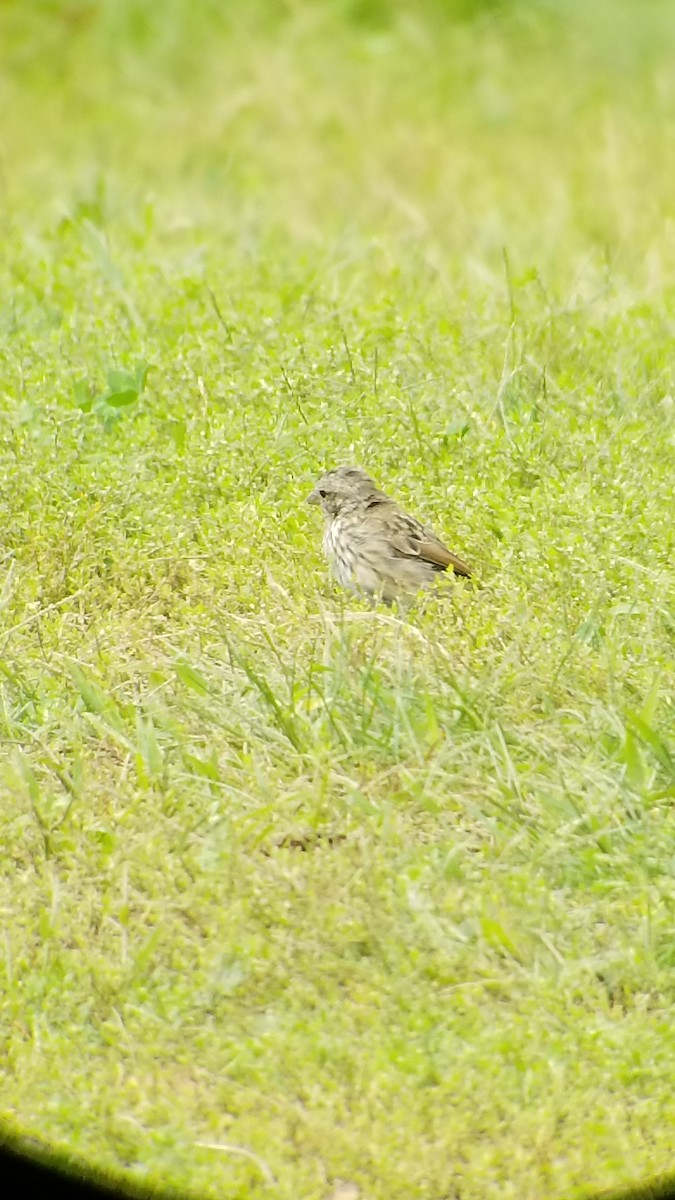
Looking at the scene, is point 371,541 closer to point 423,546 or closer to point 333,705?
point 423,546

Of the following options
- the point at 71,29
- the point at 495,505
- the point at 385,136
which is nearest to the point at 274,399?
the point at 495,505

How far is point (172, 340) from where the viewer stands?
23.1ft

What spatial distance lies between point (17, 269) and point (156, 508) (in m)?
2.52

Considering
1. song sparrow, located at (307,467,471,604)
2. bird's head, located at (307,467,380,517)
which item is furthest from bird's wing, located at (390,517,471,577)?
bird's head, located at (307,467,380,517)

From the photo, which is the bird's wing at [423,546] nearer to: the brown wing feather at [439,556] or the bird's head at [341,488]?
the brown wing feather at [439,556]

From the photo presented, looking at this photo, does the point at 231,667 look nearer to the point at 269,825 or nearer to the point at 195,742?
the point at 195,742

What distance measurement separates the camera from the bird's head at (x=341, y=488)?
5.88 meters

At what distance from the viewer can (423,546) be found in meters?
5.84

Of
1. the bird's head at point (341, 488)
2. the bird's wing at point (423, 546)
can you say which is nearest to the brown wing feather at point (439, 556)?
the bird's wing at point (423, 546)

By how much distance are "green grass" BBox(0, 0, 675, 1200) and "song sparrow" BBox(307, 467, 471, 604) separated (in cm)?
9

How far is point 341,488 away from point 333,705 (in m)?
1.06

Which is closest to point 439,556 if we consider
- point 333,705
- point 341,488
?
point 341,488

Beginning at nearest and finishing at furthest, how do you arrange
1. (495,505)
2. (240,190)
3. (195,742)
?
1. (195,742)
2. (495,505)
3. (240,190)

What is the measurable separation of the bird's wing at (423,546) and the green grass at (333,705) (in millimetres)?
76
